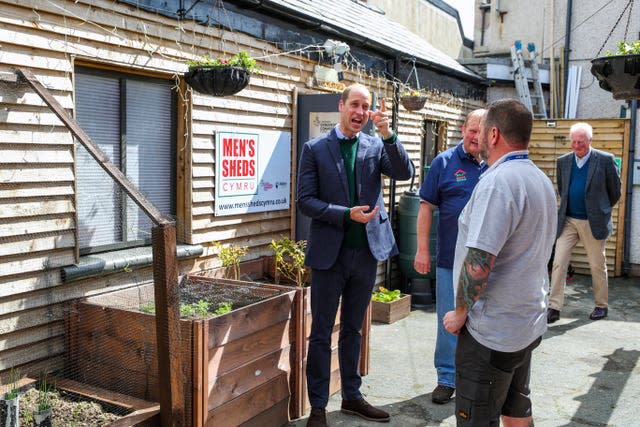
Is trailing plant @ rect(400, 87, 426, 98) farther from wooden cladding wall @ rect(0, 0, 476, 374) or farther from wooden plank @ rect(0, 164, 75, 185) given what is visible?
wooden plank @ rect(0, 164, 75, 185)

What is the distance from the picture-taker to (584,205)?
24.0 feet

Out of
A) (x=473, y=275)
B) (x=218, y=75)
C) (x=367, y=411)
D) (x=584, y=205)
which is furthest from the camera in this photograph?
(x=584, y=205)

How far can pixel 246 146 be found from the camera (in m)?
5.98

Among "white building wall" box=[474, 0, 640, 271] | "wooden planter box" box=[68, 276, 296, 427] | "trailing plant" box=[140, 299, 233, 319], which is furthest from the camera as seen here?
"white building wall" box=[474, 0, 640, 271]

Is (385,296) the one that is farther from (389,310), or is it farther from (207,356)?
(207,356)

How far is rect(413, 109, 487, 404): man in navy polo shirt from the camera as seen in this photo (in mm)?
4676

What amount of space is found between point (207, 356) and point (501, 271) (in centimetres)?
171

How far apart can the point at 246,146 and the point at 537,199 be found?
3547mm

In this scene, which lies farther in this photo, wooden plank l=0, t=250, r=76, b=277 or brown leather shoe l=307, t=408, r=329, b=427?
brown leather shoe l=307, t=408, r=329, b=427

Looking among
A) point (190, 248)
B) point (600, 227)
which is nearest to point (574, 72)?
point (600, 227)

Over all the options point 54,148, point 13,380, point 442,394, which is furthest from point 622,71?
point 13,380

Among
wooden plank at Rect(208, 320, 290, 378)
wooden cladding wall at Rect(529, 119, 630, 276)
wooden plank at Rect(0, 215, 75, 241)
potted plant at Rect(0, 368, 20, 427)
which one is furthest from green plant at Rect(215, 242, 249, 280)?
wooden cladding wall at Rect(529, 119, 630, 276)

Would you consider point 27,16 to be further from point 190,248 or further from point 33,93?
point 190,248

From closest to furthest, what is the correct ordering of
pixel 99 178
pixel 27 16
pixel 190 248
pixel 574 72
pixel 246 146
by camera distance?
pixel 27 16 < pixel 99 178 < pixel 190 248 < pixel 246 146 < pixel 574 72
